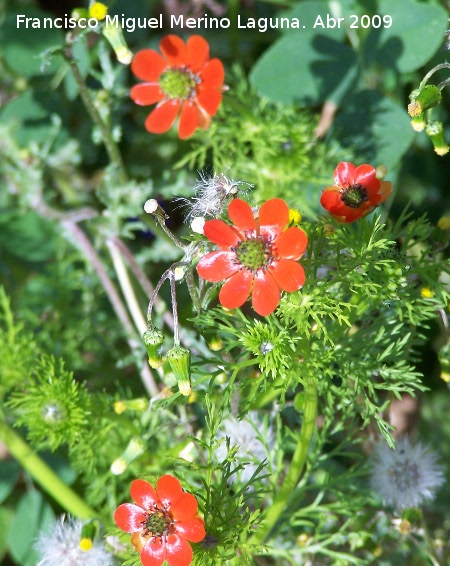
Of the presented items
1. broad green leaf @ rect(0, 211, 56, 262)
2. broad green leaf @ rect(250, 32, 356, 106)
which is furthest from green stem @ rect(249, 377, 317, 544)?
broad green leaf @ rect(0, 211, 56, 262)

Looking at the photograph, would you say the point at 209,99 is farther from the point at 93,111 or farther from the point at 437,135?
the point at 437,135

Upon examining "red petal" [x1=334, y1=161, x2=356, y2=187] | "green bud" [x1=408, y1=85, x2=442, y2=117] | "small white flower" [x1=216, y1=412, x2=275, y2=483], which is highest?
"green bud" [x1=408, y1=85, x2=442, y2=117]

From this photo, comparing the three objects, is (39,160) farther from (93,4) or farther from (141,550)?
(141,550)

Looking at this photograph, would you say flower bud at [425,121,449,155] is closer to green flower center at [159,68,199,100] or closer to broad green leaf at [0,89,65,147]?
green flower center at [159,68,199,100]

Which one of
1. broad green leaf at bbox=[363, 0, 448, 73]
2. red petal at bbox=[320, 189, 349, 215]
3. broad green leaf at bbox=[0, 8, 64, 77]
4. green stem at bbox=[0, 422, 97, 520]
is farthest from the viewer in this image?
broad green leaf at bbox=[0, 8, 64, 77]

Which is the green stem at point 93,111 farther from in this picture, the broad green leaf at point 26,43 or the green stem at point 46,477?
the green stem at point 46,477

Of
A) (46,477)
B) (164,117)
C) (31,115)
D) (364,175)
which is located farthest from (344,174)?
(31,115)

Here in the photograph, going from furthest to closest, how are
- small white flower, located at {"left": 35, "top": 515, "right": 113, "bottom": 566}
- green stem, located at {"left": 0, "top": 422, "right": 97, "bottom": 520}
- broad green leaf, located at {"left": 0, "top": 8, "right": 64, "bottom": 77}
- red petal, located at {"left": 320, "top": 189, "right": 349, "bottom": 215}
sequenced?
1. broad green leaf, located at {"left": 0, "top": 8, "right": 64, "bottom": 77}
2. green stem, located at {"left": 0, "top": 422, "right": 97, "bottom": 520}
3. small white flower, located at {"left": 35, "top": 515, "right": 113, "bottom": 566}
4. red petal, located at {"left": 320, "top": 189, "right": 349, "bottom": 215}

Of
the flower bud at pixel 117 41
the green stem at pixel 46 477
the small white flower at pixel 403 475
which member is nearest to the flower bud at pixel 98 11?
the flower bud at pixel 117 41
